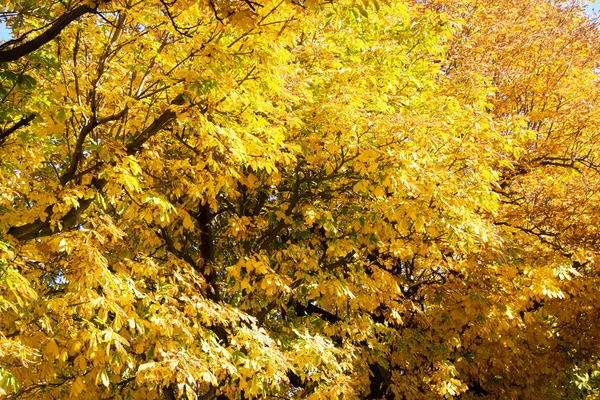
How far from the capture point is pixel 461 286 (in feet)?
28.2

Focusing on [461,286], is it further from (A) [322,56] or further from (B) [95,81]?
A: (B) [95,81]

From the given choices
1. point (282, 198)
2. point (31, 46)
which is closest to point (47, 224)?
point (31, 46)

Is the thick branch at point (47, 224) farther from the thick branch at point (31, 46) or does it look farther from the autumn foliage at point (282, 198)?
the thick branch at point (31, 46)

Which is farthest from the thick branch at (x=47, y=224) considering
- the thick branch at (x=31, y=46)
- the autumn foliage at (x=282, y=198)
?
the thick branch at (x=31, y=46)

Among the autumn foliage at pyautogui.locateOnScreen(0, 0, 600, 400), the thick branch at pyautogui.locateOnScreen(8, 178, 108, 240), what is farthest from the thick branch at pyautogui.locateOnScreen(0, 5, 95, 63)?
the thick branch at pyautogui.locateOnScreen(8, 178, 108, 240)

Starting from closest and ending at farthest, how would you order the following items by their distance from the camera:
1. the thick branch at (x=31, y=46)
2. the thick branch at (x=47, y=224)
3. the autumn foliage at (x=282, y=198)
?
1. the thick branch at (x=31, y=46)
2. the autumn foliage at (x=282, y=198)
3. the thick branch at (x=47, y=224)

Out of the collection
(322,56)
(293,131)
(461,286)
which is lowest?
(461,286)

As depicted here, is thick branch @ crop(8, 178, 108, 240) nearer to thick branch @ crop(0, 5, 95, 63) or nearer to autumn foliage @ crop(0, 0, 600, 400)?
autumn foliage @ crop(0, 0, 600, 400)

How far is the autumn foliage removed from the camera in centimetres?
514

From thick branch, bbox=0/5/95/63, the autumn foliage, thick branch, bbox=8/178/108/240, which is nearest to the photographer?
thick branch, bbox=0/5/95/63

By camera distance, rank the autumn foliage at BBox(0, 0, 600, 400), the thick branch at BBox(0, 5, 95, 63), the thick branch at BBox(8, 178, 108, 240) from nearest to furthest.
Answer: the thick branch at BBox(0, 5, 95, 63), the autumn foliage at BBox(0, 0, 600, 400), the thick branch at BBox(8, 178, 108, 240)

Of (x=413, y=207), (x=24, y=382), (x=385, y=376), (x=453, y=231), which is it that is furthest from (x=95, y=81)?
(x=385, y=376)

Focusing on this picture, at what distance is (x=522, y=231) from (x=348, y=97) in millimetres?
3967

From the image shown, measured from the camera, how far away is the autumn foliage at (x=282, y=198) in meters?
5.14
